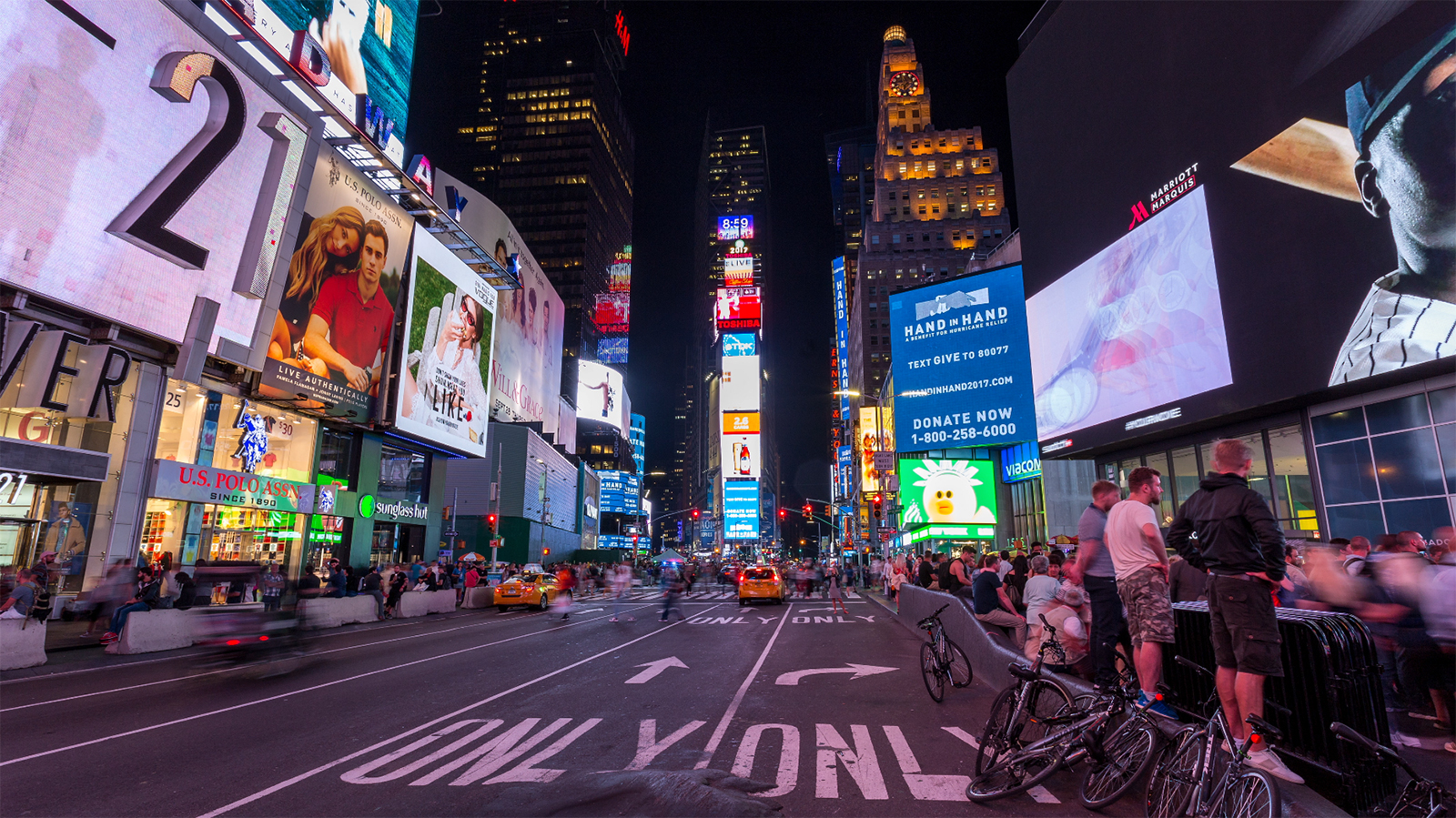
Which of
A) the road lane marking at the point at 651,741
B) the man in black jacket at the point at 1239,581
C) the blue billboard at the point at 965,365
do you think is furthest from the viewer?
the blue billboard at the point at 965,365

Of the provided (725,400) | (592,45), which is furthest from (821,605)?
(592,45)

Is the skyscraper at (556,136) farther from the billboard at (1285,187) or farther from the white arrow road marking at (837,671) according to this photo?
the white arrow road marking at (837,671)

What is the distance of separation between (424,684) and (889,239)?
89.0 m

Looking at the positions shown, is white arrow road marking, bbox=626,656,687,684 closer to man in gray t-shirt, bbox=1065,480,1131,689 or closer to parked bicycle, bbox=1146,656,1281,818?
man in gray t-shirt, bbox=1065,480,1131,689

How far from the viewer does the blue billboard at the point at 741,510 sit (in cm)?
10638

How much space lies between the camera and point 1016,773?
17.3ft

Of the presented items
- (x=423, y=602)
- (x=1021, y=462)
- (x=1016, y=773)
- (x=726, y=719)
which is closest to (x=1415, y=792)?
(x=1016, y=773)

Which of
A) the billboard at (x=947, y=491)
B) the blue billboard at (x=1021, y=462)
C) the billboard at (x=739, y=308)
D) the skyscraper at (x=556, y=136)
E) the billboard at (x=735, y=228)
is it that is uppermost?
the skyscraper at (x=556, y=136)

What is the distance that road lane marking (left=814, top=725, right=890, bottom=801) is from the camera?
5.37 meters

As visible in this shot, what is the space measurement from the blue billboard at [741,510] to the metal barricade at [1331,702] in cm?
10230

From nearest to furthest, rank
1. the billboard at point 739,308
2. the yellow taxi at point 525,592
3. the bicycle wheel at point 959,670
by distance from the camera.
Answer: the bicycle wheel at point 959,670, the yellow taxi at point 525,592, the billboard at point 739,308

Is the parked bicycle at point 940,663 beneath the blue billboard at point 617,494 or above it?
beneath

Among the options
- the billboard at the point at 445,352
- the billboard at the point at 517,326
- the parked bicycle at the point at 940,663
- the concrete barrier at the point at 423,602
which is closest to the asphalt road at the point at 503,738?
the parked bicycle at the point at 940,663

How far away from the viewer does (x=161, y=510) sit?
24969mm
